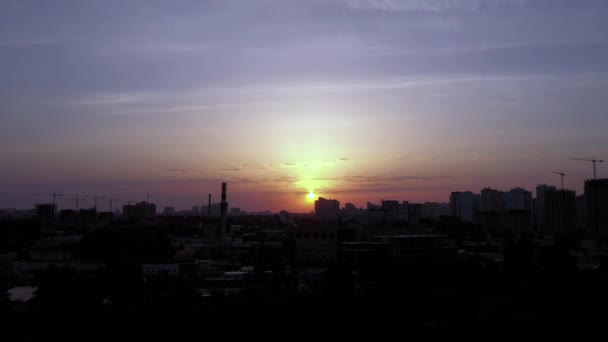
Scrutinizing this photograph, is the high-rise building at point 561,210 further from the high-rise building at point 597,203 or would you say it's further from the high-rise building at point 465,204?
the high-rise building at point 465,204

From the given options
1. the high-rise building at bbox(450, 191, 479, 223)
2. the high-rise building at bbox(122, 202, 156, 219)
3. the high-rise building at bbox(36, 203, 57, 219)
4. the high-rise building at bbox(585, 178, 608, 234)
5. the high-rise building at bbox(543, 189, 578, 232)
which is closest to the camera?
the high-rise building at bbox(585, 178, 608, 234)

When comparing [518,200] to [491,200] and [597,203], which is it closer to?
[491,200]

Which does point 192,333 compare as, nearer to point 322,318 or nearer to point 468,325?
point 322,318

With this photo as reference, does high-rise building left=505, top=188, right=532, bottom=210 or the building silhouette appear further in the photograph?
the building silhouette

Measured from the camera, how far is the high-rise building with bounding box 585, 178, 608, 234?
32.9m

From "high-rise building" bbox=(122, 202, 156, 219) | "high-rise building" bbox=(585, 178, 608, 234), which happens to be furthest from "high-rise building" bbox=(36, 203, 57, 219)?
"high-rise building" bbox=(585, 178, 608, 234)

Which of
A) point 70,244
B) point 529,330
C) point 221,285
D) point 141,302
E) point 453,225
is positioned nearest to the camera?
point 529,330

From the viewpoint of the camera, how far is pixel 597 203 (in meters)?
33.6

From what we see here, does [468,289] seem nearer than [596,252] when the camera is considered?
Yes

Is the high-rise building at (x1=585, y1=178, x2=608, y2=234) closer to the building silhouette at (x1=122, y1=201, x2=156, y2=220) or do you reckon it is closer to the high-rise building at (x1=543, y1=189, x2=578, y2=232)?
the high-rise building at (x1=543, y1=189, x2=578, y2=232)

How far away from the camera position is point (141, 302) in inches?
380

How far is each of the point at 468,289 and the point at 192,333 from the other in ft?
15.0

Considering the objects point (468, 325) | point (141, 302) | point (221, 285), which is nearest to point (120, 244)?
point (221, 285)

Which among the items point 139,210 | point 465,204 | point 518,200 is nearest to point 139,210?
point 139,210
